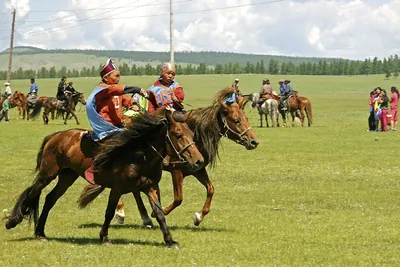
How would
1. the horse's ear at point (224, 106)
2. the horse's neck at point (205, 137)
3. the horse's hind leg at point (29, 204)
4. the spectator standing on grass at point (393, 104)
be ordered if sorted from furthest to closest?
the spectator standing on grass at point (393, 104), the horse's ear at point (224, 106), the horse's neck at point (205, 137), the horse's hind leg at point (29, 204)

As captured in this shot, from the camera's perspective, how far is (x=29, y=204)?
417 inches

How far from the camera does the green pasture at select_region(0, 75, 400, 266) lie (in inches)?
362

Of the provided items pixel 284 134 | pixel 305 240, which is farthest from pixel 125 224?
pixel 284 134

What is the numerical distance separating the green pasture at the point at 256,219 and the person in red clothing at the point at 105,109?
1441 millimetres

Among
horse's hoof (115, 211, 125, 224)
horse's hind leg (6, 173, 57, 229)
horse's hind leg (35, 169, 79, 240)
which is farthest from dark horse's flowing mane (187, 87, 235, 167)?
horse's hind leg (6, 173, 57, 229)

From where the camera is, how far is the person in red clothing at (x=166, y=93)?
1147 centimetres

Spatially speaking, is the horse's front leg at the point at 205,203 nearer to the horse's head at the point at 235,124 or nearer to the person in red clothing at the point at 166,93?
the horse's head at the point at 235,124

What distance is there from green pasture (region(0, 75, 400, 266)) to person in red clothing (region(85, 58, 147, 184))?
4.73 feet

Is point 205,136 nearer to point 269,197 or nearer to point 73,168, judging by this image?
point 73,168

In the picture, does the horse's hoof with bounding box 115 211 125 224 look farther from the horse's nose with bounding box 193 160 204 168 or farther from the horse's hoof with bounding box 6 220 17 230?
the horse's nose with bounding box 193 160 204 168

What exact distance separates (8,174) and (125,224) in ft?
27.1

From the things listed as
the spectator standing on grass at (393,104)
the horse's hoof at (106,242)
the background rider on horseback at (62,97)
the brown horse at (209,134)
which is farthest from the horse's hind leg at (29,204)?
the background rider on horseback at (62,97)

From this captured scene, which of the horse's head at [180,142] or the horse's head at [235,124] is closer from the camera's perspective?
the horse's head at [180,142]

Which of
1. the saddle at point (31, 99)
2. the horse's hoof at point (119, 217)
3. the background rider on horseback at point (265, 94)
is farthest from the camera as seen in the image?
the saddle at point (31, 99)
